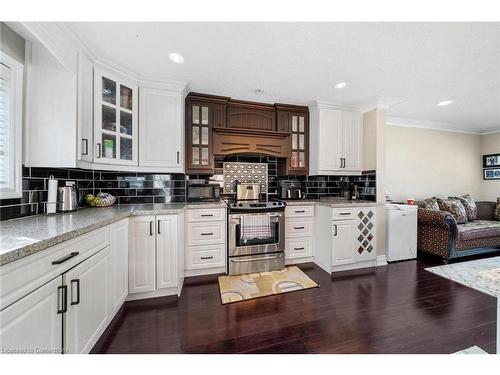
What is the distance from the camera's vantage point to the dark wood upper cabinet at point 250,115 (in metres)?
2.86

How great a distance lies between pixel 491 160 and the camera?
4.49m

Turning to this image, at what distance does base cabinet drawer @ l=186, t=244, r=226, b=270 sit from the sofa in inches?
128

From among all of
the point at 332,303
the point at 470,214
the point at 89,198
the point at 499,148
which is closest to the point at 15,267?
the point at 89,198

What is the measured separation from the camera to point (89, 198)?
84.4 inches

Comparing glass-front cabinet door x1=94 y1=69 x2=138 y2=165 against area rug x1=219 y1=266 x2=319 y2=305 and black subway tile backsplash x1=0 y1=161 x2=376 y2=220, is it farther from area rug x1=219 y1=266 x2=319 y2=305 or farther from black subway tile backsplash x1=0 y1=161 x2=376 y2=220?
area rug x1=219 y1=266 x2=319 y2=305

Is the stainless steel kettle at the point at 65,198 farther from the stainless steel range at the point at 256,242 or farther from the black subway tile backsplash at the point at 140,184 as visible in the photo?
the stainless steel range at the point at 256,242

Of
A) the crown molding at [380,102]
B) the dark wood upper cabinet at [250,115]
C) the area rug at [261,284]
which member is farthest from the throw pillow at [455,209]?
the dark wood upper cabinet at [250,115]

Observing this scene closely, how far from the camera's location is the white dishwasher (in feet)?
9.65

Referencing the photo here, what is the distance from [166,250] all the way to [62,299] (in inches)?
38.3

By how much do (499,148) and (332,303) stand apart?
5746mm

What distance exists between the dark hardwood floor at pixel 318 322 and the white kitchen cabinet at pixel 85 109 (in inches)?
59.1

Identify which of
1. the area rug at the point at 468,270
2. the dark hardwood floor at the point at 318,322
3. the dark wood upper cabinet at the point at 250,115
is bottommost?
the dark hardwood floor at the point at 318,322
